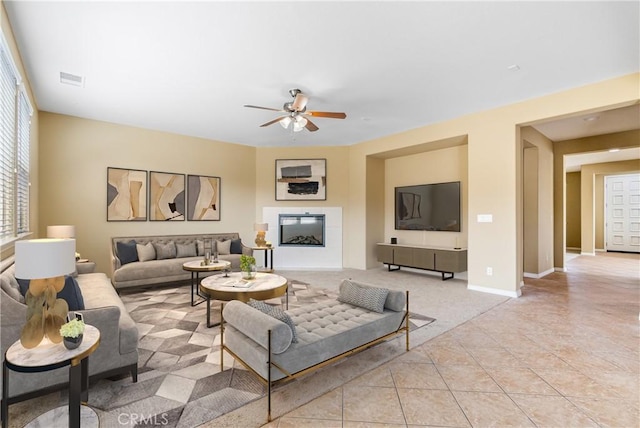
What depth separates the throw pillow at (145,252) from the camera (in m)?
5.34

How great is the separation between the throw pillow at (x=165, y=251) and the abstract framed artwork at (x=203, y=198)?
0.89 metres

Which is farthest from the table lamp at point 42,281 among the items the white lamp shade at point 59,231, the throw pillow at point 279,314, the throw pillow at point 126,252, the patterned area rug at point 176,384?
the throw pillow at point 126,252

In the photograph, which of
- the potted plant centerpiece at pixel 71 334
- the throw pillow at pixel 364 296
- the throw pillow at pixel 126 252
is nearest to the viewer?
the potted plant centerpiece at pixel 71 334

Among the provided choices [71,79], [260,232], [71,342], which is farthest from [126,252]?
[71,342]

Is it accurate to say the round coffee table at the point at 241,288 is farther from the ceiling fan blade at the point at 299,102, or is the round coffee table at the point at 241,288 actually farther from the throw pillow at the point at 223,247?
the throw pillow at the point at 223,247

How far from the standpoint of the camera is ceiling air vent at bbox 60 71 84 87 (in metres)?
3.73

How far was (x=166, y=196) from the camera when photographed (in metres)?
6.17

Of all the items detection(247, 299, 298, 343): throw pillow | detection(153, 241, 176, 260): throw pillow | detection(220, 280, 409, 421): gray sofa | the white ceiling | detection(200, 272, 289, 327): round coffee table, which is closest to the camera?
detection(220, 280, 409, 421): gray sofa

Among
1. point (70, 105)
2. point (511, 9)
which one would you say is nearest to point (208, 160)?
point (70, 105)

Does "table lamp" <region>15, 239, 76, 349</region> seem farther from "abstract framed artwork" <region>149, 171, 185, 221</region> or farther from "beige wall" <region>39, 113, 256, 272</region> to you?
"abstract framed artwork" <region>149, 171, 185, 221</region>

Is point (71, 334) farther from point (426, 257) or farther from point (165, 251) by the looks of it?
point (426, 257)

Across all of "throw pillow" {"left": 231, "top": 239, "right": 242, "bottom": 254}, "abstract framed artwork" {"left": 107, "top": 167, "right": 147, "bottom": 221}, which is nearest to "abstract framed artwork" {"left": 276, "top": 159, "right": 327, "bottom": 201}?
"throw pillow" {"left": 231, "top": 239, "right": 242, "bottom": 254}

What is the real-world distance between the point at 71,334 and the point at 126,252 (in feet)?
13.3

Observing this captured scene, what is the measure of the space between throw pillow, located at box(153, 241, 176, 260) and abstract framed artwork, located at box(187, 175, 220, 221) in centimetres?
89
